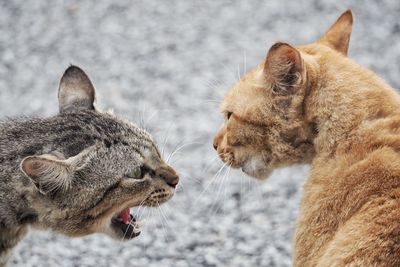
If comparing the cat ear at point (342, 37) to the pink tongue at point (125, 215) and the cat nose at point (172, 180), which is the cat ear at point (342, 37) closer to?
the cat nose at point (172, 180)

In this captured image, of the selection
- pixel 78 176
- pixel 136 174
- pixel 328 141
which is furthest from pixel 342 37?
pixel 78 176

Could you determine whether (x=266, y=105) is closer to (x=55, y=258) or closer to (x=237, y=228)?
(x=237, y=228)

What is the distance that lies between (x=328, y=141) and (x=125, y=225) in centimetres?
117

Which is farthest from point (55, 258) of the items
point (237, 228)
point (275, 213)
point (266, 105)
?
point (266, 105)

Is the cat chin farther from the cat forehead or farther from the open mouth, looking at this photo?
the open mouth

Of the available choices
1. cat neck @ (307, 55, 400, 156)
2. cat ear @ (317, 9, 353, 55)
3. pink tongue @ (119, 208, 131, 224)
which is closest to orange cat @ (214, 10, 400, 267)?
cat neck @ (307, 55, 400, 156)

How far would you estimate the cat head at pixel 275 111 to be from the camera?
3350 millimetres

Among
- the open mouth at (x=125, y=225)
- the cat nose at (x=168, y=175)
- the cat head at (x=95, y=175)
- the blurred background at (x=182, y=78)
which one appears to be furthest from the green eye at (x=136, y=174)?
the blurred background at (x=182, y=78)

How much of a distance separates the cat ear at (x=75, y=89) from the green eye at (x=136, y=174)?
507 mm

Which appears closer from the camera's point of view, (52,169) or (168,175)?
(52,169)

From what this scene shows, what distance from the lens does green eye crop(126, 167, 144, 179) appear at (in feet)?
11.5

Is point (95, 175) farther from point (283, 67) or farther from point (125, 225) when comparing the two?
point (283, 67)

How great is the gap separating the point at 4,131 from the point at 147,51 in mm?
3348

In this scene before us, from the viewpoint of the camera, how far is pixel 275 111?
136 inches
